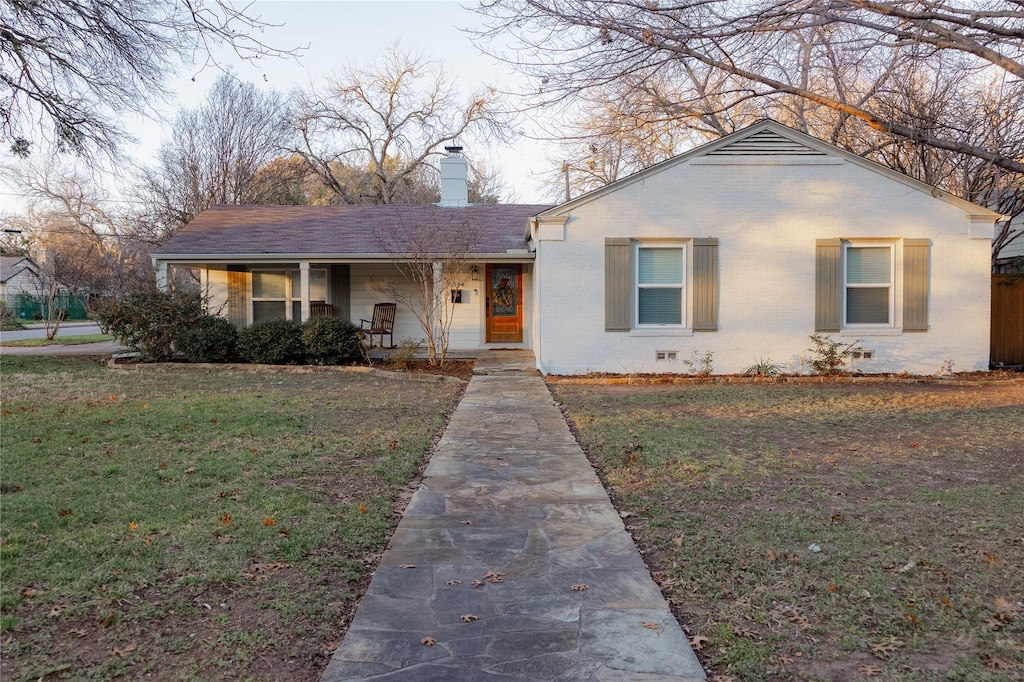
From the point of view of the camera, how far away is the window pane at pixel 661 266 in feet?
39.6

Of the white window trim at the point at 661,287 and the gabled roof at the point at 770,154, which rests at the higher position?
the gabled roof at the point at 770,154

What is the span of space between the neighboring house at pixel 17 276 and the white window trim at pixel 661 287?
46389 mm

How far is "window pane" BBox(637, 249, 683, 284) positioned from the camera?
12.1 meters

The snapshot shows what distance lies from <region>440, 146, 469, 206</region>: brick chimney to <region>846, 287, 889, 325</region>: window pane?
1018 cm

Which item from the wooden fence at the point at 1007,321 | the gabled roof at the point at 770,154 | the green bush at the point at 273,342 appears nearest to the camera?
the gabled roof at the point at 770,154

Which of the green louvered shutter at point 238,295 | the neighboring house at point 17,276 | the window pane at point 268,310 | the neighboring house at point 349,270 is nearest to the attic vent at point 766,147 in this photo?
the neighboring house at point 349,270

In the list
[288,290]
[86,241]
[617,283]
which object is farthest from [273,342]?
[86,241]

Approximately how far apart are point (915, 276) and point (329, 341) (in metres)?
10.5

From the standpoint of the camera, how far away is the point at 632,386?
10.9m

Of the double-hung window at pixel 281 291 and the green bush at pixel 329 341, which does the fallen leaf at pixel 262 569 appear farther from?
the double-hung window at pixel 281 291

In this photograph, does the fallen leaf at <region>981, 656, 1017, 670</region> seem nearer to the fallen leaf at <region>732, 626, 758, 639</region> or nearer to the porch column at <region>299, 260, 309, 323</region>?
the fallen leaf at <region>732, 626, 758, 639</region>

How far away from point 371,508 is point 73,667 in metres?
2.06

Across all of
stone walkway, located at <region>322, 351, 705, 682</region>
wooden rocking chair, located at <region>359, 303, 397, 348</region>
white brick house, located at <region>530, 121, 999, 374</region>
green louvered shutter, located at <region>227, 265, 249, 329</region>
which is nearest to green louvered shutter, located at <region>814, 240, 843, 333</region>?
white brick house, located at <region>530, 121, 999, 374</region>

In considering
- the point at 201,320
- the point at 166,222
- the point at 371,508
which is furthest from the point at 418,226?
the point at 166,222
